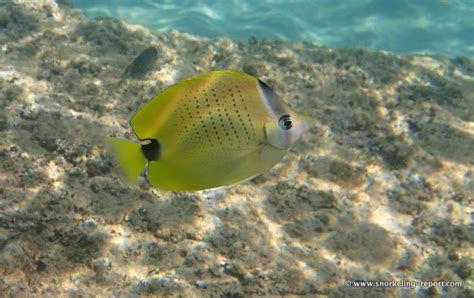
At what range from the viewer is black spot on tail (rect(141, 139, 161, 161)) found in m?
1.45

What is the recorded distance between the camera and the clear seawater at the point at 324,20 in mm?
10430

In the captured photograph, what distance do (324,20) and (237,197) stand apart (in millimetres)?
8804

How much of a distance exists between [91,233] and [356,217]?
2.40 m

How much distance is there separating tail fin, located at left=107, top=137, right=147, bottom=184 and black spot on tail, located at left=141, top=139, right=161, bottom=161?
0.02 m

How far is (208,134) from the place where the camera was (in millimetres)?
1429

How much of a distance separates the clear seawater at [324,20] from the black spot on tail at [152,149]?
29.7 feet

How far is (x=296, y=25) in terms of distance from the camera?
35.5ft

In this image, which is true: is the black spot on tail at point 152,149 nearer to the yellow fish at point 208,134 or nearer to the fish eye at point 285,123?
the yellow fish at point 208,134

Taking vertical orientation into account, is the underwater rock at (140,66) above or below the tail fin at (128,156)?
below

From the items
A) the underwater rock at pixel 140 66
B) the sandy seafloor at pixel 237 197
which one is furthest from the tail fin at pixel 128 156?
the underwater rock at pixel 140 66

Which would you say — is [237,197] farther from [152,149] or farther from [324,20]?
[324,20]

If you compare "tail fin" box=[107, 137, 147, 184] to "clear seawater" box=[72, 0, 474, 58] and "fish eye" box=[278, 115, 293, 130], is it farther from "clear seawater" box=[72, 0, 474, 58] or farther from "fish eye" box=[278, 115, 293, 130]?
"clear seawater" box=[72, 0, 474, 58]

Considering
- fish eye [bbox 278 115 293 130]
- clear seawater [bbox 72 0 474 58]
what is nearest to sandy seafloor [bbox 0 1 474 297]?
fish eye [bbox 278 115 293 130]

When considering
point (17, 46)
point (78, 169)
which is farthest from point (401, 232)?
point (17, 46)
